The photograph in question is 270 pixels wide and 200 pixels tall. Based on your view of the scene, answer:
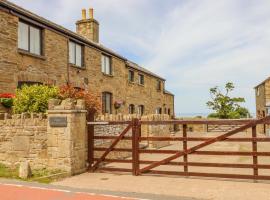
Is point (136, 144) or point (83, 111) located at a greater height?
point (83, 111)

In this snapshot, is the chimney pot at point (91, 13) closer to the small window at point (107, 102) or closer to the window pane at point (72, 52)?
the small window at point (107, 102)

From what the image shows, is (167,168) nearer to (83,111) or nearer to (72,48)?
(83,111)

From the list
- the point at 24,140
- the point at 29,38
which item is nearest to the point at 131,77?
the point at 29,38

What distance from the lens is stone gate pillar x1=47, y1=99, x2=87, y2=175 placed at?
34.9ft

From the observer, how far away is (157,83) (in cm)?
3816

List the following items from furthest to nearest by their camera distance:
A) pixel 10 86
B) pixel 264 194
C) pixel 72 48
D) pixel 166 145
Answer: pixel 166 145 < pixel 72 48 < pixel 10 86 < pixel 264 194

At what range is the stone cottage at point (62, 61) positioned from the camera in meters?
15.1

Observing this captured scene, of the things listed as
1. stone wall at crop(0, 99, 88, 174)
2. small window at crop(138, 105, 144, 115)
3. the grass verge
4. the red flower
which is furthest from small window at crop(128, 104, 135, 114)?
the grass verge

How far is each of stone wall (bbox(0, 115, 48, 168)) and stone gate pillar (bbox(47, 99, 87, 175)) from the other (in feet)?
1.19

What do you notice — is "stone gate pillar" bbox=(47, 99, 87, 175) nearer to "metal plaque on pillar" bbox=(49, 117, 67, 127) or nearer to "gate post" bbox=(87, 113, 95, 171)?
"metal plaque on pillar" bbox=(49, 117, 67, 127)

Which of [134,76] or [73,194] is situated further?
[134,76]

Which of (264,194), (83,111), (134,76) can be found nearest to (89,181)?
(83,111)

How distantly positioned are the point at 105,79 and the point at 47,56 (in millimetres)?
7331

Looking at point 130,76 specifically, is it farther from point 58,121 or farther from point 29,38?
point 58,121
